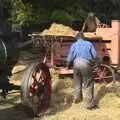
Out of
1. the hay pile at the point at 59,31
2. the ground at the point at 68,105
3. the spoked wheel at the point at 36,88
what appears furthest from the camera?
the hay pile at the point at 59,31

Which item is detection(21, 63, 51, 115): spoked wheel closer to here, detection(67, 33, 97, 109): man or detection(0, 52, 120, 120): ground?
detection(0, 52, 120, 120): ground

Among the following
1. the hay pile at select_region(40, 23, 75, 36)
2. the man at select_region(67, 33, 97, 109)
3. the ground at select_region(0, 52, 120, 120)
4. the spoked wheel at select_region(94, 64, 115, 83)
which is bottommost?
the ground at select_region(0, 52, 120, 120)

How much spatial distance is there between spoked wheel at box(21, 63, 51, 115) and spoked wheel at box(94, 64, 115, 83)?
11.4 feet

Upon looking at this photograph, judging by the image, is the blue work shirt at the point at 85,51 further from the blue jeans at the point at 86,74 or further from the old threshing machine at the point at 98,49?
the old threshing machine at the point at 98,49

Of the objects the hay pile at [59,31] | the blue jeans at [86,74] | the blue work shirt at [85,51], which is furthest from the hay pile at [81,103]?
the hay pile at [59,31]

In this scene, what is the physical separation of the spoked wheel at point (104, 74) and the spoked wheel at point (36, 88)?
3.46 m

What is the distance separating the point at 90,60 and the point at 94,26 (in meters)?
4.74

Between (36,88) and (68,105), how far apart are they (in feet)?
4.47

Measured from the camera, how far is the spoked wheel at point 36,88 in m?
10.3

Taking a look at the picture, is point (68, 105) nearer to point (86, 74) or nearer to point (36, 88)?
point (86, 74)

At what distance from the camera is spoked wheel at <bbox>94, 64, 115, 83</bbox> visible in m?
14.4

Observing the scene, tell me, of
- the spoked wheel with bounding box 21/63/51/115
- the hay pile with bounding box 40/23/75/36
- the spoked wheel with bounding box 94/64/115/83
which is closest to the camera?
the spoked wheel with bounding box 21/63/51/115

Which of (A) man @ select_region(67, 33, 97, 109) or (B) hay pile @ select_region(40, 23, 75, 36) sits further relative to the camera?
(B) hay pile @ select_region(40, 23, 75, 36)

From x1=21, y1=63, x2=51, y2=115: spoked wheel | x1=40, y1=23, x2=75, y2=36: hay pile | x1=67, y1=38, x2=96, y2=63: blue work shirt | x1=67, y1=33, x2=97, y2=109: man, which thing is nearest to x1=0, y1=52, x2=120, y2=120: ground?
x1=21, y1=63, x2=51, y2=115: spoked wheel
